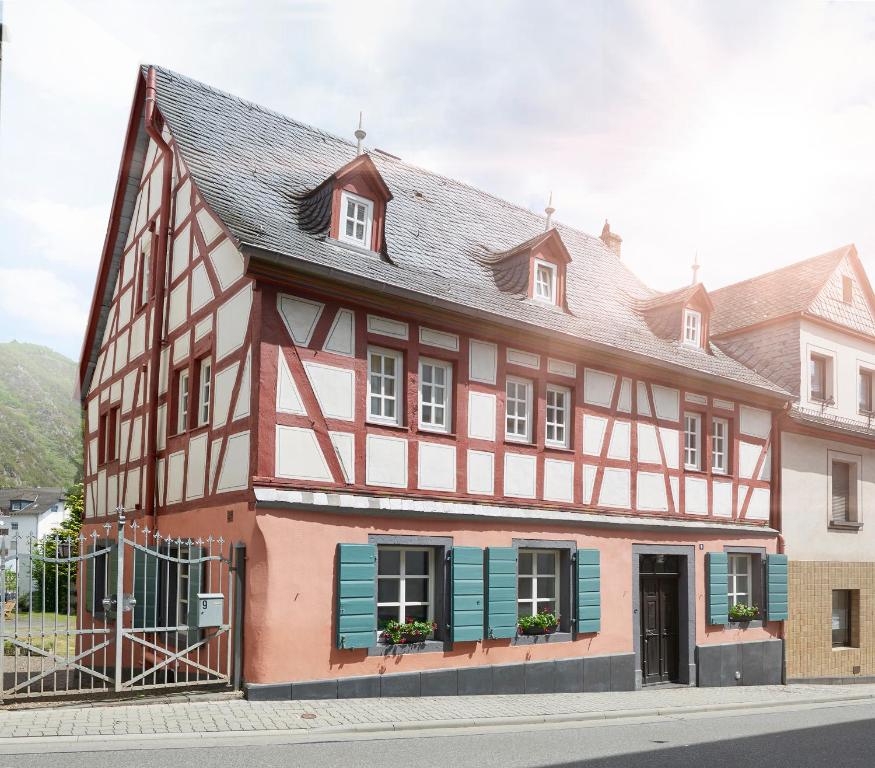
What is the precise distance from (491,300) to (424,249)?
155 centimetres

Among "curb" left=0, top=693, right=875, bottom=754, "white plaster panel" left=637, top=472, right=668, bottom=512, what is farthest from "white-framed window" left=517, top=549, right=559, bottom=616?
"curb" left=0, top=693, right=875, bottom=754

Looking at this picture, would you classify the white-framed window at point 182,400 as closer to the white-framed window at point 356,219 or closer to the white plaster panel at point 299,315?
the white plaster panel at point 299,315

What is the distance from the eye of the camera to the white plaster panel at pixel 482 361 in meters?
15.1

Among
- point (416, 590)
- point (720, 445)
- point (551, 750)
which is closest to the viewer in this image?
point (551, 750)

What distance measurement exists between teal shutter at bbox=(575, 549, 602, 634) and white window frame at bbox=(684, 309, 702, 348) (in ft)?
19.6

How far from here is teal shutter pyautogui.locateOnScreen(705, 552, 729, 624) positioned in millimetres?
18516

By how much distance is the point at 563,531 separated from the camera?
53.0 ft

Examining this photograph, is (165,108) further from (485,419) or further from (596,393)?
(596,393)

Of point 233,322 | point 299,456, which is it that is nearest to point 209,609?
point 299,456

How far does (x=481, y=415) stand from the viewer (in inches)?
597

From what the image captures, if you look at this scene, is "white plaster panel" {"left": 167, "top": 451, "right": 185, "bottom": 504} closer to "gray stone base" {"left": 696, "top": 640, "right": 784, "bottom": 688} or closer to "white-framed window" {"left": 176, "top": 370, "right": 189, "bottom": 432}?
A: "white-framed window" {"left": 176, "top": 370, "right": 189, "bottom": 432}

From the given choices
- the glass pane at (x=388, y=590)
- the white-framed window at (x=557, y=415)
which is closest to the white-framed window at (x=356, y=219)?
the white-framed window at (x=557, y=415)

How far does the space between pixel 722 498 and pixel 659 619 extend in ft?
9.50

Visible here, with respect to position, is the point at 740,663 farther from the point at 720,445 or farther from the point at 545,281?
the point at 545,281
